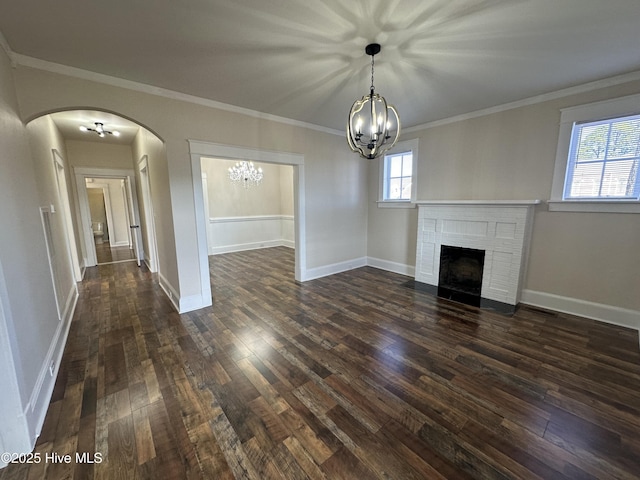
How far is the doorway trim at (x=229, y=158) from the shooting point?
3.26 meters

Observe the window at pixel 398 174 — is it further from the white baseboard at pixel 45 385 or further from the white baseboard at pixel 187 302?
the white baseboard at pixel 45 385

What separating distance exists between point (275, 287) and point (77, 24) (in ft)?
11.8

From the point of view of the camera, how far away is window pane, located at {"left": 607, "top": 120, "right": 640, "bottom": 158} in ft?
8.91

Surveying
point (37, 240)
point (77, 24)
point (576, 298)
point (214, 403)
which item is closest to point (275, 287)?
point (214, 403)

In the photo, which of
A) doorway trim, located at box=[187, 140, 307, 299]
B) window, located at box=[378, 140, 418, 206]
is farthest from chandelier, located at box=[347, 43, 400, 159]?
window, located at box=[378, 140, 418, 206]

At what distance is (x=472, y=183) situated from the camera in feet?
12.9

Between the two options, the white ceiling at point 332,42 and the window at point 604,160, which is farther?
the window at point 604,160

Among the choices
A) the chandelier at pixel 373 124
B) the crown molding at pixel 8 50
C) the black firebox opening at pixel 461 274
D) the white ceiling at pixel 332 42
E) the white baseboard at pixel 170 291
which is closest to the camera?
the white ceiling at pixel 332 42

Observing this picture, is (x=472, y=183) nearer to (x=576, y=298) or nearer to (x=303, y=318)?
(x=576, y=298)

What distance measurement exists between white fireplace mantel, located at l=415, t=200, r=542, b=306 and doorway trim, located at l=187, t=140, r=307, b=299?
83.2 inches

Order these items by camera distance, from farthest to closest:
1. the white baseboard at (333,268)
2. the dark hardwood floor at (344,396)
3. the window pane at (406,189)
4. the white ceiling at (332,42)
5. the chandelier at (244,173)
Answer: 1. the chandelier at (244,173)
2. the window pane at (406,189)
3. the white baseboard at (333,268)
4. the white ceiling at (332,42)
5. the dark hardwood floor at (344,396)

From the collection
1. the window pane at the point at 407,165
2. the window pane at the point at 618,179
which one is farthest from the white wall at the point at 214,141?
the window pane at the point at 618,179

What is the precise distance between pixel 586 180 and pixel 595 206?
0.35 m

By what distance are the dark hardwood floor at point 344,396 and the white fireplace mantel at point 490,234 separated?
492 millimetres
